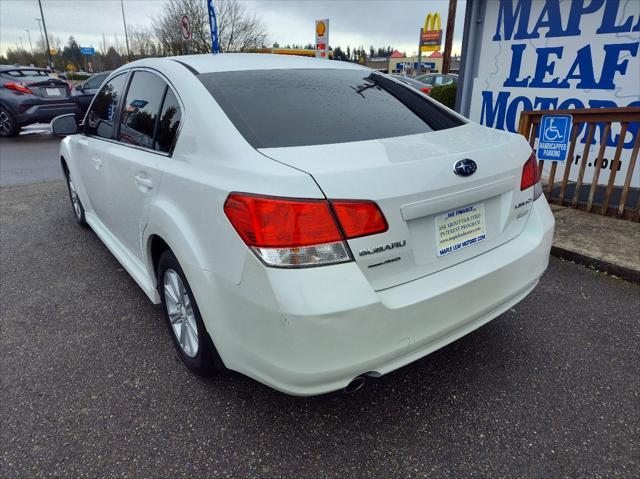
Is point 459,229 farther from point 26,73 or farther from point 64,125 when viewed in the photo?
point 26,73

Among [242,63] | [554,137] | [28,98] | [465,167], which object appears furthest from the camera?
[28,98]

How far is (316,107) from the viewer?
229 cm

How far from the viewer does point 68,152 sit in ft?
14.3

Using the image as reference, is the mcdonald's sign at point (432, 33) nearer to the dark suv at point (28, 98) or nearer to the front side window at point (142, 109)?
the dark suv at point (28, 98)

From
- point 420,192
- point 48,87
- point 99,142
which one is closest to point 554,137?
point 420,192

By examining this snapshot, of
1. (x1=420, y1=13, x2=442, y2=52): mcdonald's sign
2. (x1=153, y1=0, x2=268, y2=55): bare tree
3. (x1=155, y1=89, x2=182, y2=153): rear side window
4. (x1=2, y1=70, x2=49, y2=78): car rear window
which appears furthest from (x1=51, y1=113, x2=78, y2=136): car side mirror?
(x1=420, y1=13, x2=442, y2=52): mcdonald's sign

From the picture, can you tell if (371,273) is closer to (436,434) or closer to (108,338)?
(436,434)

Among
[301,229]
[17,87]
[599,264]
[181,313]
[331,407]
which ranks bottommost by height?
[331,407]

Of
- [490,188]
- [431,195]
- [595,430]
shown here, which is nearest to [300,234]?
[431,195]

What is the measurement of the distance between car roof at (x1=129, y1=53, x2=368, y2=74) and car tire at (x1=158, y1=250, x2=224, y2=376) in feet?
3.42

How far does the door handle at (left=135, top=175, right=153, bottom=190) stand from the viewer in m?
2.41

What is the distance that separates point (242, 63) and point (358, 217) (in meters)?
1.45

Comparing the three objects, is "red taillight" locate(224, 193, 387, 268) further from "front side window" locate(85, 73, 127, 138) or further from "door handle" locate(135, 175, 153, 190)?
"front side window" locate(85, 73, 127, 138)

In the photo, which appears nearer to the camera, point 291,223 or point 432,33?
point 291,223
